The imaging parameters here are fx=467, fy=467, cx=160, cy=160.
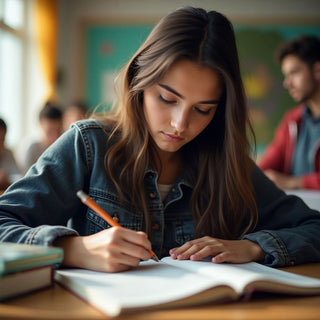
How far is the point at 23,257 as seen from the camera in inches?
28.2

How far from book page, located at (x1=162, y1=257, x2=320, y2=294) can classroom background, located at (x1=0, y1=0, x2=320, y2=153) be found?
15.2ft

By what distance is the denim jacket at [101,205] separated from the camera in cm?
103

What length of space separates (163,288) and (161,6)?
5622 mm

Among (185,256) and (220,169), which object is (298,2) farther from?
(185,256)

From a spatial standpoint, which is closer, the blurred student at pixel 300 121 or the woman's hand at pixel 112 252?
the woman's hand at pixel 112 252

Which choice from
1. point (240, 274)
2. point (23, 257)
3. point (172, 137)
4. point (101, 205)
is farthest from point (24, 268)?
point (172, 137)

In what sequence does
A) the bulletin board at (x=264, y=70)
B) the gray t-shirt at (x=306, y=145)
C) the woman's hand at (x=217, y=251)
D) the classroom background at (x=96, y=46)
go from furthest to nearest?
the bulletin board at (x=264, y=70), the classroom background at (x=96, y=46), the gray t-shirt at (x=306, y=145), the woman's hand at (x=217, y=251)

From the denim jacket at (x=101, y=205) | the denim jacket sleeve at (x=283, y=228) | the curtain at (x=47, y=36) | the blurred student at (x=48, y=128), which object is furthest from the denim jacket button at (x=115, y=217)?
the curtain at (x=47, y=36)

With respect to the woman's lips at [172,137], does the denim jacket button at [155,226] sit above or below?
below

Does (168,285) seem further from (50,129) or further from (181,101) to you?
(50,129)

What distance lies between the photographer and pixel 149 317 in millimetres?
659

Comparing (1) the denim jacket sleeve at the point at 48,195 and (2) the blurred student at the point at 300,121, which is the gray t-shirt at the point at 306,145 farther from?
(1) the denim jacket sleeve at the point at 48,195

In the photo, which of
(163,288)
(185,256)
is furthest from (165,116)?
(163,288)

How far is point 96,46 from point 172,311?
5733 millimetres
